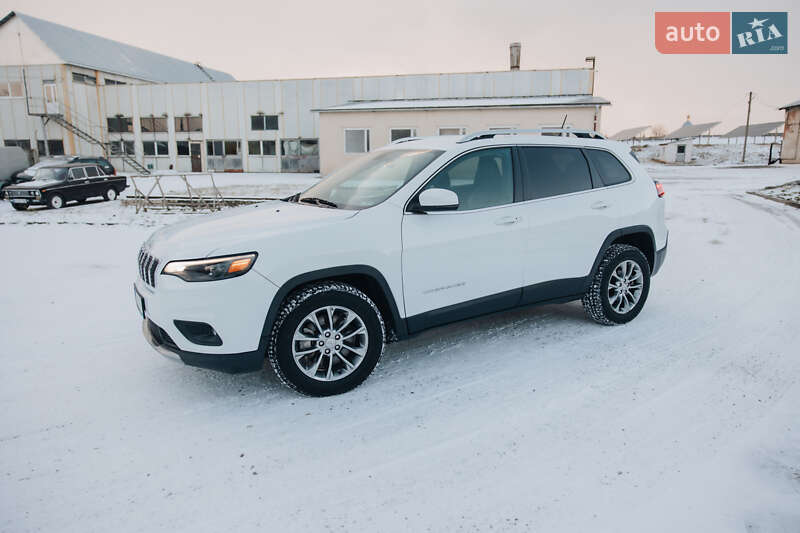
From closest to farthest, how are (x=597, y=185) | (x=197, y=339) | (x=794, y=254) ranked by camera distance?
(x=197, y=339) → (x=597, y=185) → (x=794, y=254)

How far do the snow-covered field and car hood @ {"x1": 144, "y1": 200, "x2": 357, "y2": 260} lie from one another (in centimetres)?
109

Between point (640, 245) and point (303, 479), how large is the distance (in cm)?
415

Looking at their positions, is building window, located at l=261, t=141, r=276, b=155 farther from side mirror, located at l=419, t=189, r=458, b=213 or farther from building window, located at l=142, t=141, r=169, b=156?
side mirror, located at l=419, t=189, r=458, b=213

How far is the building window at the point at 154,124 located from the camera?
36656 mm

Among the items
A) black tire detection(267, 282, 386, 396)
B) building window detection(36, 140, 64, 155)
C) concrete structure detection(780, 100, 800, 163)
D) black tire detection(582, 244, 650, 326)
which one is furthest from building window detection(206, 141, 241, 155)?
concrete structure detection(780, 100, 800, 163)

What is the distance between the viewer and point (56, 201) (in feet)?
55.1

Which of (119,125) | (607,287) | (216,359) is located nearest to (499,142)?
(607,287)

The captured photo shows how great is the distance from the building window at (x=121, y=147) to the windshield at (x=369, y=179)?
3776 cm

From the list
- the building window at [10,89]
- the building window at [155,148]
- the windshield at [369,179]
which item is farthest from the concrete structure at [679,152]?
the building window at [10,89]

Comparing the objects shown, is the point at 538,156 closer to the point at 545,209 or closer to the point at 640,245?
the point at 545,209

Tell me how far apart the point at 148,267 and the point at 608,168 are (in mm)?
4157

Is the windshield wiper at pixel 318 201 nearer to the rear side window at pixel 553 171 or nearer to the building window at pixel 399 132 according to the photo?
the rear side window at pixel 553 171

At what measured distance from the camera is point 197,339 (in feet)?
11.1

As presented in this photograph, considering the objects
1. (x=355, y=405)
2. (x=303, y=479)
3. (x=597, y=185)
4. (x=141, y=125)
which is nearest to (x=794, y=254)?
(x=597, y=185)
